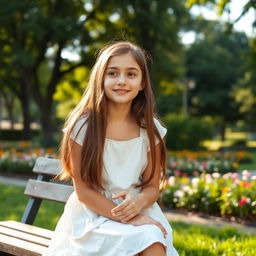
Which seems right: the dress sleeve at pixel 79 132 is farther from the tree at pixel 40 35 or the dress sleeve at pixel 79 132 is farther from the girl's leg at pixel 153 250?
the tree at pixel 40 35

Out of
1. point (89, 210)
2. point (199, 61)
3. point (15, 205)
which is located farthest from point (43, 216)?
point (199, 61)

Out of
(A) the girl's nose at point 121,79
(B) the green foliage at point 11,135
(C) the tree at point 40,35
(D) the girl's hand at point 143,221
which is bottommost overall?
(B) the green foliage at point 11,135

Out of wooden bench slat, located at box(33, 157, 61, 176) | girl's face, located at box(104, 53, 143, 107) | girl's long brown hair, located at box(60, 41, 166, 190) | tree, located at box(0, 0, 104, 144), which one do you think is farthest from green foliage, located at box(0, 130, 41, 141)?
girl's face, located at box(104, 53, 143, 107)

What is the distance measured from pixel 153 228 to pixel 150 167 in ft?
1.69

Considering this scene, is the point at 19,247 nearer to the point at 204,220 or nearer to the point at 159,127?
the point at 159,127

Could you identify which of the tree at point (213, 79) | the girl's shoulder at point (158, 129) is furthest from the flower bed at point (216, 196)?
the tree at point (213, 79)

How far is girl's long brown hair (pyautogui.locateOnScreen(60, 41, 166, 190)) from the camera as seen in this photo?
2.60 meters

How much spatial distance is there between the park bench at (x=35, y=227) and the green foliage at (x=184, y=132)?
13.4 m

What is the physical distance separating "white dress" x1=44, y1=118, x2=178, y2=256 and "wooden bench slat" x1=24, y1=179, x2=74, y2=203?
0.76 meters

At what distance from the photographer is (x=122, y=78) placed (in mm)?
2615

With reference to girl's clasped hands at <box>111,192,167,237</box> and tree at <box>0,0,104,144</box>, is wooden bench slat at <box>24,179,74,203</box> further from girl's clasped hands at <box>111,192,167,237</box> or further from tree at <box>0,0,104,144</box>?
tree at <box>0,0,104,144</box>

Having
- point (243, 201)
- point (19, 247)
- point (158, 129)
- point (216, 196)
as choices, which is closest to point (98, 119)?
point (158, 129)

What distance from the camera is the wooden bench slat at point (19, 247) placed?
2.90 m

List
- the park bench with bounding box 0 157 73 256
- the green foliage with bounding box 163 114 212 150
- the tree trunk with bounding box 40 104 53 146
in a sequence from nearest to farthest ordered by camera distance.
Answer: the park bench with bounding box 0 157 73 256 < the green foliage with bounding box 163 114 212 150 < the tree trunk with bounding box 40 104 53 146
